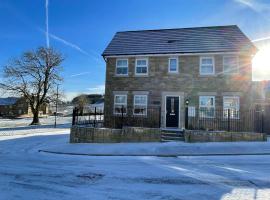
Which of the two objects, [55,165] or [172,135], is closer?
[55,165]

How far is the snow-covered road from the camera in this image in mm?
6176

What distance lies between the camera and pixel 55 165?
9695mm

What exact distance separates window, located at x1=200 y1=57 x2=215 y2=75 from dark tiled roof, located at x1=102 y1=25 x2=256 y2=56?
65 cm

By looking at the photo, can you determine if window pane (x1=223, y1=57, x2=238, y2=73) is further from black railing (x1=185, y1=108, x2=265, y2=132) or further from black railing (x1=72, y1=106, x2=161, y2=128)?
black railing (x1=72, y1=106, x2=161, y2=128)

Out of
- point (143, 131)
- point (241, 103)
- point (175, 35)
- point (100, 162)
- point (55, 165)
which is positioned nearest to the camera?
point (55, 165)

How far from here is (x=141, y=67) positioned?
1994 cm

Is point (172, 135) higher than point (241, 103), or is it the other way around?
point (241, 103)

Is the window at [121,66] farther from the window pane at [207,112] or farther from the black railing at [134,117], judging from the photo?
the window pane at [207,112]

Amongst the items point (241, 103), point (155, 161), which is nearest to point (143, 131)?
point (155, 161)

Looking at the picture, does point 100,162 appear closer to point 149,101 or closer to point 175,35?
point 149,101

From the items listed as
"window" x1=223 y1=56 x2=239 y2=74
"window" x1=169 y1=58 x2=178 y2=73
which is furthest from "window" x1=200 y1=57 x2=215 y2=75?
"window" x1=169 y1=58 x2=178 y2=73

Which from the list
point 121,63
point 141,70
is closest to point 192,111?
point 141,70

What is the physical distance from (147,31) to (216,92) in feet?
25.5

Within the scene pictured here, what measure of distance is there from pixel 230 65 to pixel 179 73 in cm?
352
